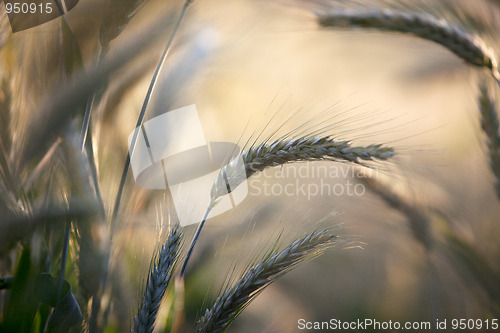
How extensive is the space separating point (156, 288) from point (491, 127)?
19.6 inches

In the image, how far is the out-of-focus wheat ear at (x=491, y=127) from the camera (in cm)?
50

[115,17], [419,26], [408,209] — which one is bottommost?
[408,209]

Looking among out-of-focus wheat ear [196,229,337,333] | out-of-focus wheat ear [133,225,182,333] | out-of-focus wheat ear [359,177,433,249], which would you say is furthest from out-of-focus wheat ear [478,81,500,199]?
out-of-focus wheat ear [133,225,182,333]

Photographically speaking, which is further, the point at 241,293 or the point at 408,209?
the point at 408,209

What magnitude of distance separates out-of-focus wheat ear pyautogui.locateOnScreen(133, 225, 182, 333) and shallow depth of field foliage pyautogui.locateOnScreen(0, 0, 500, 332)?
91mm

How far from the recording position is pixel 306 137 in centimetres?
56

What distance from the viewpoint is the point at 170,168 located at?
648 mm

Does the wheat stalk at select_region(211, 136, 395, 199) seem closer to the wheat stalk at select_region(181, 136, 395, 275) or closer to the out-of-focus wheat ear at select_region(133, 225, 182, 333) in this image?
the wheat stalk at select_region(181, 136, 395, 275)

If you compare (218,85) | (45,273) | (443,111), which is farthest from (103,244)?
(443,111)

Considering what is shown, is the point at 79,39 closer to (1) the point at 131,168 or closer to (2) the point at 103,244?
(1) the point at 131,168

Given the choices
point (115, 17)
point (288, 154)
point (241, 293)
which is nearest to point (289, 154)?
point (288, 154)

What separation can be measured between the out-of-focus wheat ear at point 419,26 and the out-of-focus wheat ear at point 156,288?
0.38m

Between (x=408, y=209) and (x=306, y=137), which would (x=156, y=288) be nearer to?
(x=306, y=137)

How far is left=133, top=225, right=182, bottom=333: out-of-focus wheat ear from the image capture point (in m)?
0.44
